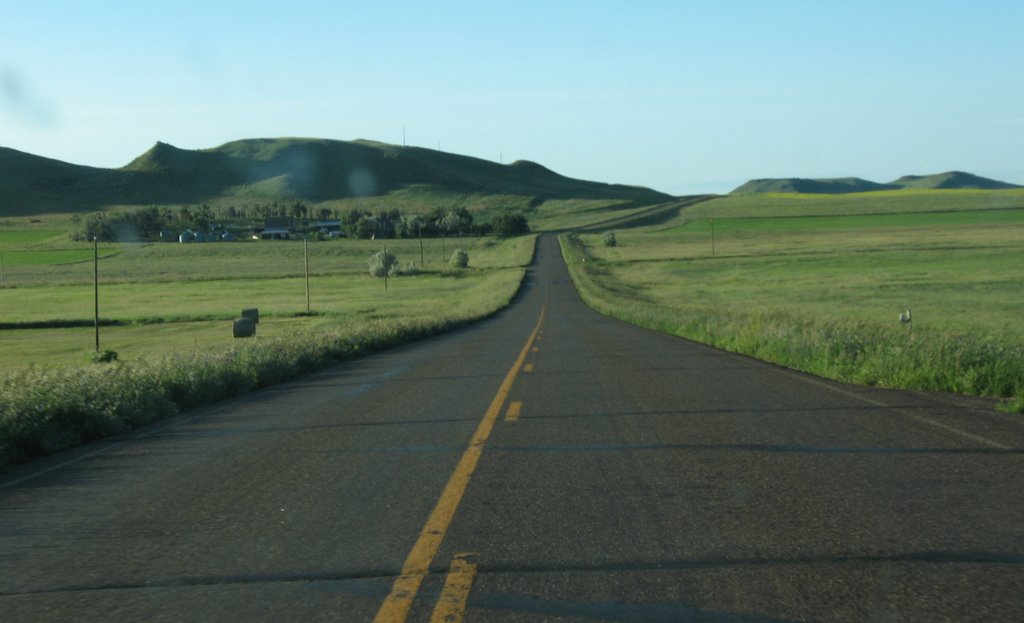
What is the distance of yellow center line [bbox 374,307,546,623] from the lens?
487 centimetres

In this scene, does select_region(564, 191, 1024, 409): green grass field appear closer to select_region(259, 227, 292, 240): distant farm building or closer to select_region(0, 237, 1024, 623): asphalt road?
select_region(0, 237, 1024, 623): asphalt road

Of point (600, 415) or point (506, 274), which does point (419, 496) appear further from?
point (506, 274)

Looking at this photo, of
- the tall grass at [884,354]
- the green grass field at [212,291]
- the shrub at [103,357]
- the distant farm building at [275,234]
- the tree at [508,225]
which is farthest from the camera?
the tree at [508,225]

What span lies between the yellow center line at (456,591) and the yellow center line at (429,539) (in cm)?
14

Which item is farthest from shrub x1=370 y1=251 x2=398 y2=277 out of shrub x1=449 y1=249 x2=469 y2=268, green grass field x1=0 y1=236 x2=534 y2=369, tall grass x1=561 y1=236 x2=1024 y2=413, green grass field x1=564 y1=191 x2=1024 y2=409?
tall grass x1=561 y1=236 x2=1024 y2=413

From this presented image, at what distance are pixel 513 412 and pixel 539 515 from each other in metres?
5.05

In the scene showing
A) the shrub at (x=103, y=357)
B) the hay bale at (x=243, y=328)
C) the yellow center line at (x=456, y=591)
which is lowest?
the shrub at (x=103, y=357)

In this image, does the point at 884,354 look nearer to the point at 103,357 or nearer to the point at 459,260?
the point at 103,357

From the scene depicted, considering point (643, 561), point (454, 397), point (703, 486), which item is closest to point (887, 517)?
point (703, 486)

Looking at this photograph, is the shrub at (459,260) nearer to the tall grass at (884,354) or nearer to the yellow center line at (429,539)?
the tall grass at (884,354)

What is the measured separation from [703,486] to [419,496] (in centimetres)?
208

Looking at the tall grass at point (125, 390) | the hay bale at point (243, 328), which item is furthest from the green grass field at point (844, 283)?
the hay bale at point (243, 328)

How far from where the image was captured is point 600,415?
1126 centimetres

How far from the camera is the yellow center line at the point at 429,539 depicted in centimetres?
487
